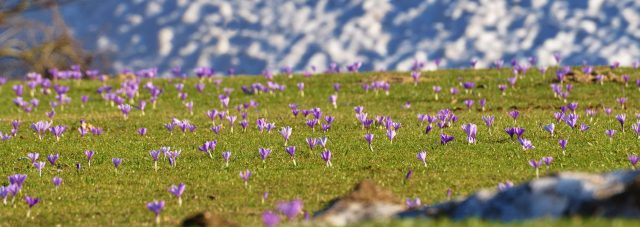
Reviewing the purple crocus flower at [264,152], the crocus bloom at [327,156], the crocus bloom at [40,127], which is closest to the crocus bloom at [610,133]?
the crocus bloom at [327,156]

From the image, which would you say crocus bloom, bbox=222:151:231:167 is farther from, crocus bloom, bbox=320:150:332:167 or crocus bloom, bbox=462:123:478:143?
crocus bloom, bbox=462:123:478:143

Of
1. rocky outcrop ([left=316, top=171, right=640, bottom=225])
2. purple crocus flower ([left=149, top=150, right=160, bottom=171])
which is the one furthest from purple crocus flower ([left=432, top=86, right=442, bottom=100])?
rocky outcrop ([left=316, top=171, right=640, bottom=225])

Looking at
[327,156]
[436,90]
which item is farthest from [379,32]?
[327,156]

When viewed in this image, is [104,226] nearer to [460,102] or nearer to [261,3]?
[460,102]

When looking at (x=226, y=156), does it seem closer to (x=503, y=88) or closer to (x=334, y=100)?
(x=334, y=100)

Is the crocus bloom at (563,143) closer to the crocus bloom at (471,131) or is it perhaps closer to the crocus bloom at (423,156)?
the crocus bloom at (471,131)

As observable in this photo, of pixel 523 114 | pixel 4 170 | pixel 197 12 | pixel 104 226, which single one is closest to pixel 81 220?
pixel 104 226
